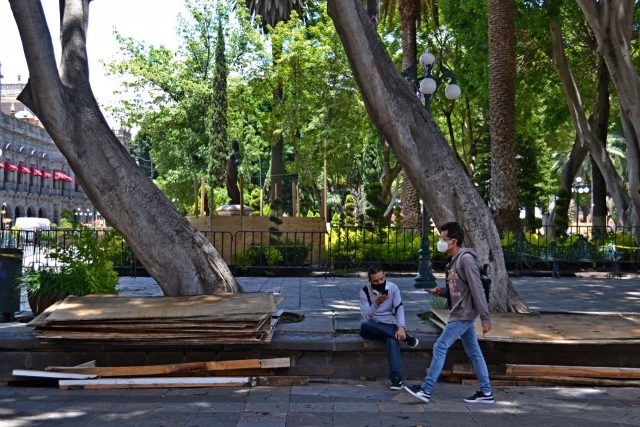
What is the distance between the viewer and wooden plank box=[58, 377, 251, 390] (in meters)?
7.25

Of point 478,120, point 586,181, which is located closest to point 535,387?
point 478,120

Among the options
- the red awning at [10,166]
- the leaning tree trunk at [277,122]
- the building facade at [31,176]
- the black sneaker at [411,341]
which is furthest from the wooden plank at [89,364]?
the red awning at [10,166]

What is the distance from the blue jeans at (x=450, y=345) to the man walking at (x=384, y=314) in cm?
63

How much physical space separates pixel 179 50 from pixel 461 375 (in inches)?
1335

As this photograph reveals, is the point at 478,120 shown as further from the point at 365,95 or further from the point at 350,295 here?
the point at 365,95

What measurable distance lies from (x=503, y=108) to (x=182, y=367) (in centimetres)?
1402

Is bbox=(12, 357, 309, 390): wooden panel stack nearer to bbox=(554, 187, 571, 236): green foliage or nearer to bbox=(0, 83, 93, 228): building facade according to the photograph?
bbox=(554, 187, 571, 236): green foliage

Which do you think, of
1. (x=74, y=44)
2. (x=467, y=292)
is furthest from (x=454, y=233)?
(x=74, y=44)

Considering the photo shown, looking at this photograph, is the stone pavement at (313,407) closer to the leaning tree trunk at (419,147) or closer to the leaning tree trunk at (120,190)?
the leaning tree trunk at (120,190)

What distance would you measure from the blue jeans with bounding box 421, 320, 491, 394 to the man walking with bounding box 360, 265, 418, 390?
2.07ft

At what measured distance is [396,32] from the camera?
3269 centimetres

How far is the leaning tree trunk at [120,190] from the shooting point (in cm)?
864

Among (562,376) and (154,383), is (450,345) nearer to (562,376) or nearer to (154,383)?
(562,376)

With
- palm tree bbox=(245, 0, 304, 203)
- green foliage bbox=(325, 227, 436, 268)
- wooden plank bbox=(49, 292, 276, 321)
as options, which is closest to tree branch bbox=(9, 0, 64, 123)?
wooden plank bbox=(49, 292, 276, 321)
